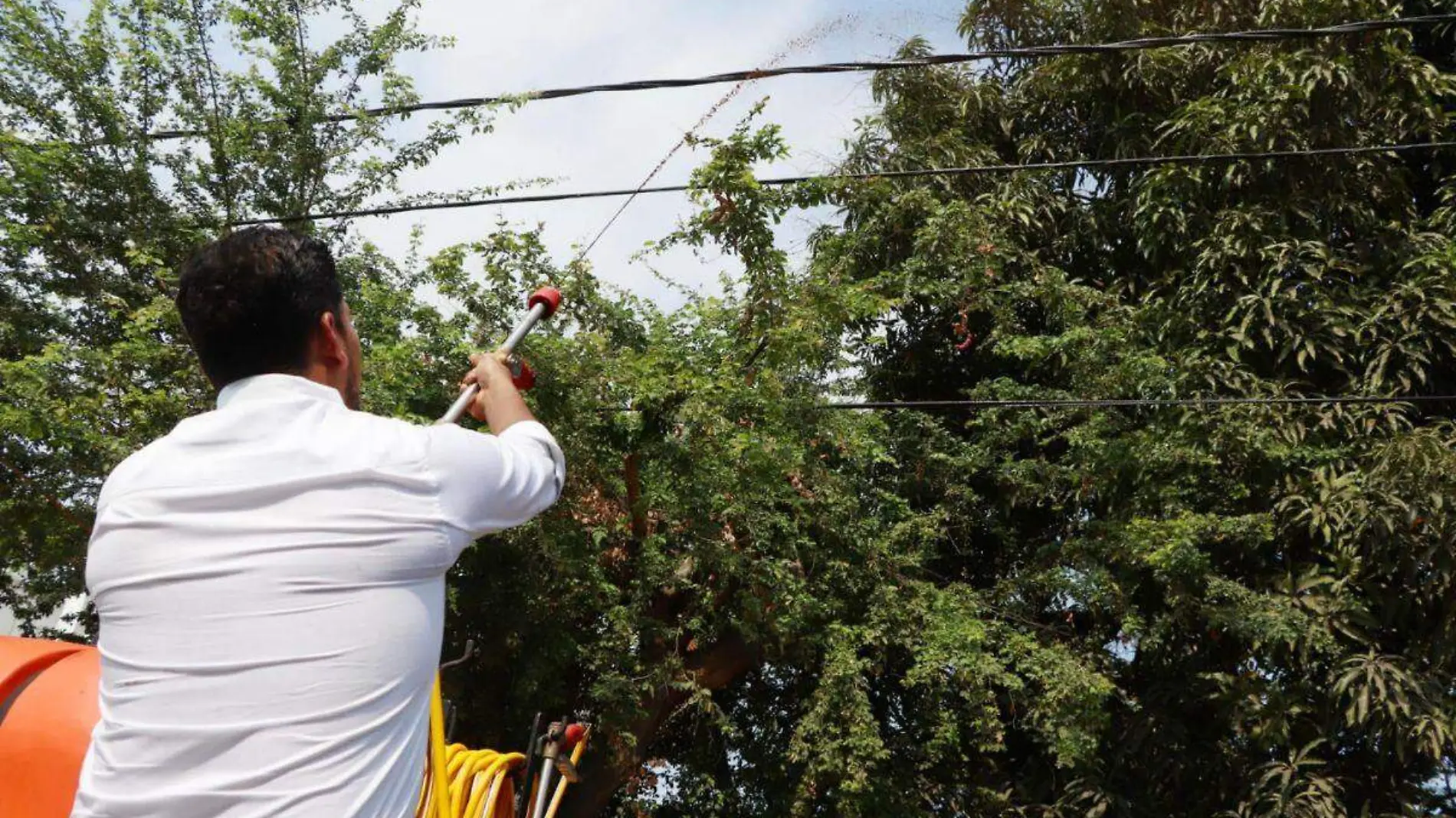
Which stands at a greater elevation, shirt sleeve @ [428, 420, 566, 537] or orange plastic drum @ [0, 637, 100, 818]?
shirt sleeve @ [428, 420, 566, 537]

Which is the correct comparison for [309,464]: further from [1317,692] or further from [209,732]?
[1317,692]

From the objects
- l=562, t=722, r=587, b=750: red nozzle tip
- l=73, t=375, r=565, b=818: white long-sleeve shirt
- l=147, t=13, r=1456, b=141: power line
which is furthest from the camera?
l=147, t=13, r=1456, b=141: power line

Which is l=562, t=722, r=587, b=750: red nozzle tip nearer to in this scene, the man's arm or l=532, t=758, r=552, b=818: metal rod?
l=532, t=758, r=552, b=818: metal rod

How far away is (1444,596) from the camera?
27.6 ft

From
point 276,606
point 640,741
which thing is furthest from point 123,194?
point 276,606

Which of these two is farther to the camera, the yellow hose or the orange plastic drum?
the yellow hose

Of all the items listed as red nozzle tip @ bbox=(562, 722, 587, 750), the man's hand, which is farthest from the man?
red nozzle tip @ bbox=(562, 722, 587, 750)

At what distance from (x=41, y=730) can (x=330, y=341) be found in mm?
2009

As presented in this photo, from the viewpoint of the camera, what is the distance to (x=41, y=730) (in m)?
2.89

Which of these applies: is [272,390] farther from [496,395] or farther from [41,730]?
[41,730]

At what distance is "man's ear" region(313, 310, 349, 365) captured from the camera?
4.37 feet

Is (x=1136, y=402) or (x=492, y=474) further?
(x=1136, y=402)

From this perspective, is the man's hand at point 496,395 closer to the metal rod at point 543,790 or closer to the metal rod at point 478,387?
the metal rod at point 478,387

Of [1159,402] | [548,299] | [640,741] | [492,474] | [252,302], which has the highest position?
[1159,402]
